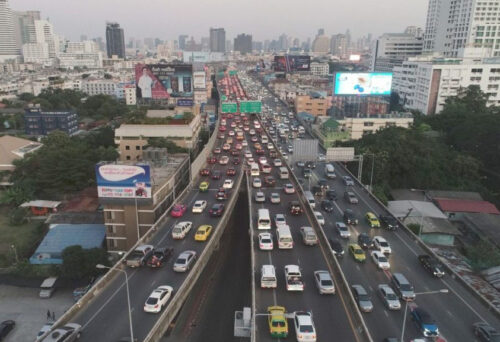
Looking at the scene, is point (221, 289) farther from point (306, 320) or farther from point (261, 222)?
point (306, 320)

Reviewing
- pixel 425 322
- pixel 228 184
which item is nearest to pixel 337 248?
pixel 425 322

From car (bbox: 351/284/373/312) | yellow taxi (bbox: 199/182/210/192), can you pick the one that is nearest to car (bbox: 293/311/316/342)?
car (bbox: 351/284/373/312)

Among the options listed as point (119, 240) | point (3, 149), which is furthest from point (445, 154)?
point (3, 149)

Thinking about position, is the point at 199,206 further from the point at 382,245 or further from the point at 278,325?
the point at 278,325

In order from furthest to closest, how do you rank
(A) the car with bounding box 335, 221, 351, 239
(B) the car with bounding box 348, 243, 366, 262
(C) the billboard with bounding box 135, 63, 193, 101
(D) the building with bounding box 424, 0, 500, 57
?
(D) the building with bounding box 424, 0, 500, 57
(C) the billboard with bounding box 135, 63, 193, 101
(A) the car with bounding box 335, 221, 351, 239
(B) the car with bounding box 348, 243, 366, 262

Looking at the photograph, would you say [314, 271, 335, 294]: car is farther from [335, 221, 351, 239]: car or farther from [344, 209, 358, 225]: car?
[344, 209, 358, 225]: car

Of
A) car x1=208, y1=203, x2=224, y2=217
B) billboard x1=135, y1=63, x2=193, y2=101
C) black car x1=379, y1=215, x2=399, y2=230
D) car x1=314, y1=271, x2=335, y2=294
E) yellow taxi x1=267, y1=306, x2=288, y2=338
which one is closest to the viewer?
yellow taxi x1=267, y1=306, x2=288, y2=338
